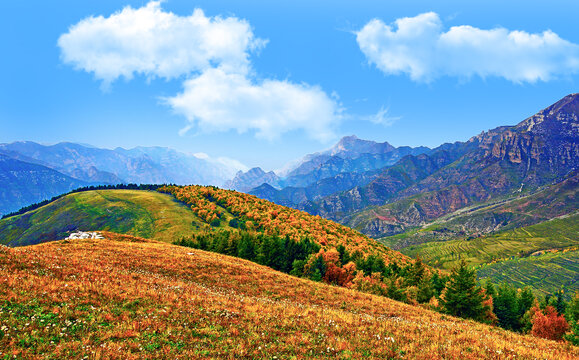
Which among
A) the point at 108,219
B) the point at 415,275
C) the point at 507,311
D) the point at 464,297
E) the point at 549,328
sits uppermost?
the point at 464,297

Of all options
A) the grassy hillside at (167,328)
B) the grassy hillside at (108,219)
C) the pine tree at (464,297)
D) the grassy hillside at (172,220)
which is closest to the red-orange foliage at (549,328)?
the pine tree at (464,297)

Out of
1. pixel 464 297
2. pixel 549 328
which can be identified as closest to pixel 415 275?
pixel 464 297

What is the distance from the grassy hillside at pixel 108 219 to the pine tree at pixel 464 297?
116418 millimetres

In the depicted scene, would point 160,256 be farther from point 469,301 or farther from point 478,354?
point 469,301

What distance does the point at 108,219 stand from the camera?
16038cm

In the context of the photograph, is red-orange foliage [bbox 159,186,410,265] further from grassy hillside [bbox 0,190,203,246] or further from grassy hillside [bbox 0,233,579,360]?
grassy hillside [bbox 0,233,579,360]

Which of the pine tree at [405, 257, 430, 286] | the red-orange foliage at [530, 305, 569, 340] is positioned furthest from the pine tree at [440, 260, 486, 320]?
the pine tree at [405, 257, 430, 286]

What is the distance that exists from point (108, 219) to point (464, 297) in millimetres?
187686

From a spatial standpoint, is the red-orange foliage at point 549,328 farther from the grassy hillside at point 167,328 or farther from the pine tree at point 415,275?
the grassy hillside at point 167,328

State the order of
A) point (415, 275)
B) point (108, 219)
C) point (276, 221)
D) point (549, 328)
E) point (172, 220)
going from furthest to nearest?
point (108, 219) < point (276, 221) < point (172, 220) < point (415, 275) < point (549, 328)

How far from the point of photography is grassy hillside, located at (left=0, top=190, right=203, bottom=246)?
141500mm

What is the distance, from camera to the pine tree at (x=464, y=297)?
52344mm

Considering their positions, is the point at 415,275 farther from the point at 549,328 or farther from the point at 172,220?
the point at 172,220

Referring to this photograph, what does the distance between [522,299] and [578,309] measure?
59.2 ft
